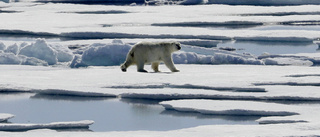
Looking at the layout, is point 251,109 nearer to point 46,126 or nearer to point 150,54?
point 46,126

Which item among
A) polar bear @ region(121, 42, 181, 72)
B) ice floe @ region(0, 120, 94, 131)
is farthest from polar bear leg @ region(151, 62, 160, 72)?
ice floe @ region(0, 120, 94, 131)

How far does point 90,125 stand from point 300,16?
1270 cm

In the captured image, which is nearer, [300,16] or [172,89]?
[172,89]

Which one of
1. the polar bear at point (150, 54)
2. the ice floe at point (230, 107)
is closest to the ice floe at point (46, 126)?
the ice floe at point (230, 107)

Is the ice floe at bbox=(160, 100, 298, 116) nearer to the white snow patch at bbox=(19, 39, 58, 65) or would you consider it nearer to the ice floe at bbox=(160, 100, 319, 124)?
the ice floe at bbox=(160, 100, 319, 124)

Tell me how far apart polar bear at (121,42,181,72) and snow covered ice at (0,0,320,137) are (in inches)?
6.5

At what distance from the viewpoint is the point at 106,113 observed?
624 centimetres

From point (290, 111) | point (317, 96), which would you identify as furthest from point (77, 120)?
point (317, 96)

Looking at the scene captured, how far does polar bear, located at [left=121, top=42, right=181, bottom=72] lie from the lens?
27.5ft

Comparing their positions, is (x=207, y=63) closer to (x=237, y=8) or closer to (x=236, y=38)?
(x=236, y=38)

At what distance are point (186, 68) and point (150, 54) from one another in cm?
63

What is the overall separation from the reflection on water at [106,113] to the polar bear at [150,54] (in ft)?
5.36

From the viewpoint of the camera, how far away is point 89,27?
591 inches

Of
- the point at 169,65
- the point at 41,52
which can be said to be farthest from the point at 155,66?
the point at 41,52
